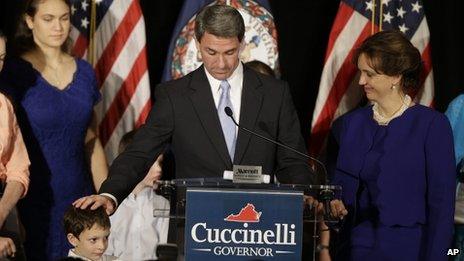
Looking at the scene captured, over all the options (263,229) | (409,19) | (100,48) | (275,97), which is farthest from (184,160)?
(409,19)

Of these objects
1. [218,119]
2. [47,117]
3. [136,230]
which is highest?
[218,119]

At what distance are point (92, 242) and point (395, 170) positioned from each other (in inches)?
51.2

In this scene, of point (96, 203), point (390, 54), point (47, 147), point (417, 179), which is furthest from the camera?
point (47, 147)

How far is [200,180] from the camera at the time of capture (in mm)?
4121

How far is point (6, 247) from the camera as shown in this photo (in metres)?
5.12

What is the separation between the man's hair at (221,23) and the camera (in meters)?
4.57

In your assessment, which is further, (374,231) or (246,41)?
(246,41)

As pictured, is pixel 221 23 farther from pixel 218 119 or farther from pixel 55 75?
pixel 55 75

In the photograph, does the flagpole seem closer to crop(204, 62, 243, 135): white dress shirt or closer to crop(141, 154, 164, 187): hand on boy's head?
crop(141, 154, 164, 187): hand on boy's head

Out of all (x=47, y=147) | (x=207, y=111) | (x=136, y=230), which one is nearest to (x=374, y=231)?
(x=207, y=111)

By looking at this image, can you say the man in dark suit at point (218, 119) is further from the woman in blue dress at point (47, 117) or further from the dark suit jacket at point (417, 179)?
the woman in blue dress at point (47, 117)

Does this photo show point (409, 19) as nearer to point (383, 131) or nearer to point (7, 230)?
point (383, 131)

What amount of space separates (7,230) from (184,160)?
1.17 metres

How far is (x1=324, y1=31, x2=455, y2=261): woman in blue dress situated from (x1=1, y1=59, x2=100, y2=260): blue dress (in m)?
1.64
